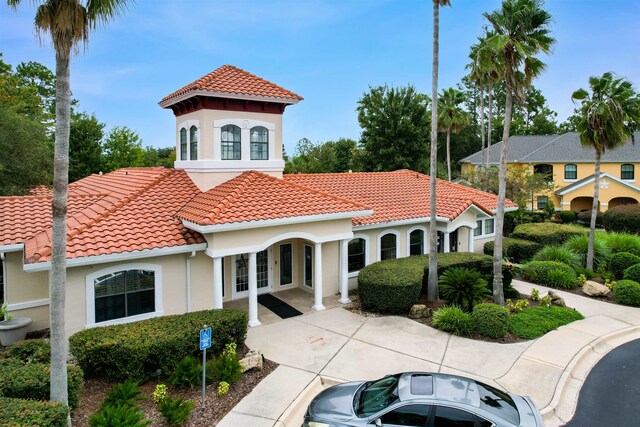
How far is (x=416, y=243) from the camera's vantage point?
811 inches

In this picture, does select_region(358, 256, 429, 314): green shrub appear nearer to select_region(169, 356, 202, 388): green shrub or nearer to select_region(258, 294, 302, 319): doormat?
select_region(258, 294, 302, 319): doormat

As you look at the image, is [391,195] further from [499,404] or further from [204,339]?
[499,404]

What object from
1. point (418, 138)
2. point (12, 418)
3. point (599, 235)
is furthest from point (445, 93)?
point (12, 418)

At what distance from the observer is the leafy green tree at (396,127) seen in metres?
40.8

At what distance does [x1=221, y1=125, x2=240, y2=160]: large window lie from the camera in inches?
669

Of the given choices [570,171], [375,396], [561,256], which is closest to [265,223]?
[375,396]

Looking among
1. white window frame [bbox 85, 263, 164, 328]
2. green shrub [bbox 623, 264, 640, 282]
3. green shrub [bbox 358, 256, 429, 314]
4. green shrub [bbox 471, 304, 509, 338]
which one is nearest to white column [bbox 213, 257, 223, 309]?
white window frame [bbox 85, 263, 164, 328]

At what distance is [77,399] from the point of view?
28.5 feet

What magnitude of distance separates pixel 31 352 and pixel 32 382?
240 cm

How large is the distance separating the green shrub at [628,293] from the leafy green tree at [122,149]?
39.8 m

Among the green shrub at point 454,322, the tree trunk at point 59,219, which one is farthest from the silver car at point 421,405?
the green shrub at point 454,322

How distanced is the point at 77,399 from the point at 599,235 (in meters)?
25.9

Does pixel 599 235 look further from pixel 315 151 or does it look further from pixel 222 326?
pixel 315 151

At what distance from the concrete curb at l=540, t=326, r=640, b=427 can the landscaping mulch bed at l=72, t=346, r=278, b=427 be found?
6.62m
